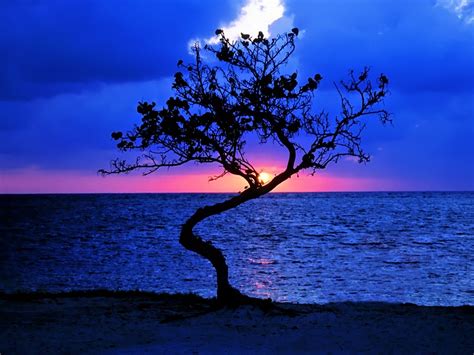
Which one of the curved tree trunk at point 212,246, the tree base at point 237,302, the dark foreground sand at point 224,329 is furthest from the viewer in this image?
the curved tree trunk at point 212,246

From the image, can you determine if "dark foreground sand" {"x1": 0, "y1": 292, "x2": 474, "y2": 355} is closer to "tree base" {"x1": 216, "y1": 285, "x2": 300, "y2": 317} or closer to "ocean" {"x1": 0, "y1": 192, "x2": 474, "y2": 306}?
"tree base" {"x1": 216, "y1": 285, "x2": 300, "y2": 317}

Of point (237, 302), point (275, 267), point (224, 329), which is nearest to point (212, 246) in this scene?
point (237, 302)

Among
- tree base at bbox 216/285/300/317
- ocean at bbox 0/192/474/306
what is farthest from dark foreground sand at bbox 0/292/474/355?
ocean at bbox 0/192/474/306

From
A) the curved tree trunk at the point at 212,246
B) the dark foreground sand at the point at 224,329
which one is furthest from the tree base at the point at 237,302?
the dark foreground sand at the point at 224,329

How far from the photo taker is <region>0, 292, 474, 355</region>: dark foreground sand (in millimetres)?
12055

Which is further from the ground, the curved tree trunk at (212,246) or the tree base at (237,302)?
the curved tree trunk at (212,246)

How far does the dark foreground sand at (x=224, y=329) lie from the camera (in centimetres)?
1205

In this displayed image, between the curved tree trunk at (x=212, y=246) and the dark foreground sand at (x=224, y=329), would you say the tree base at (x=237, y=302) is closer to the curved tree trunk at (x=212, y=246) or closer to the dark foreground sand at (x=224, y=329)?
the curved tree trunk at (x=212, y=246)

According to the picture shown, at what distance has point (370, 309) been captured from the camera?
1650cm

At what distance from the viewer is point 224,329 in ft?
44.8

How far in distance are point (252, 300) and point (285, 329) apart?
7.21 ft

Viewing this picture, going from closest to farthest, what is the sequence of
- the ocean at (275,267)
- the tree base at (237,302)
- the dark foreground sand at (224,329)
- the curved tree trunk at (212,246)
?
the dark foreground sand at (224,329), the tree base at (237,302), the curved tree trunk at (212,246), the ocean at (275,267)

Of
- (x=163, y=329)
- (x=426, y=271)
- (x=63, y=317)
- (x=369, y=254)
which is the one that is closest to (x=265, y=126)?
(x=163, y=329)

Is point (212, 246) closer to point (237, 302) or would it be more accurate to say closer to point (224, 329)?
point (237, 302)
